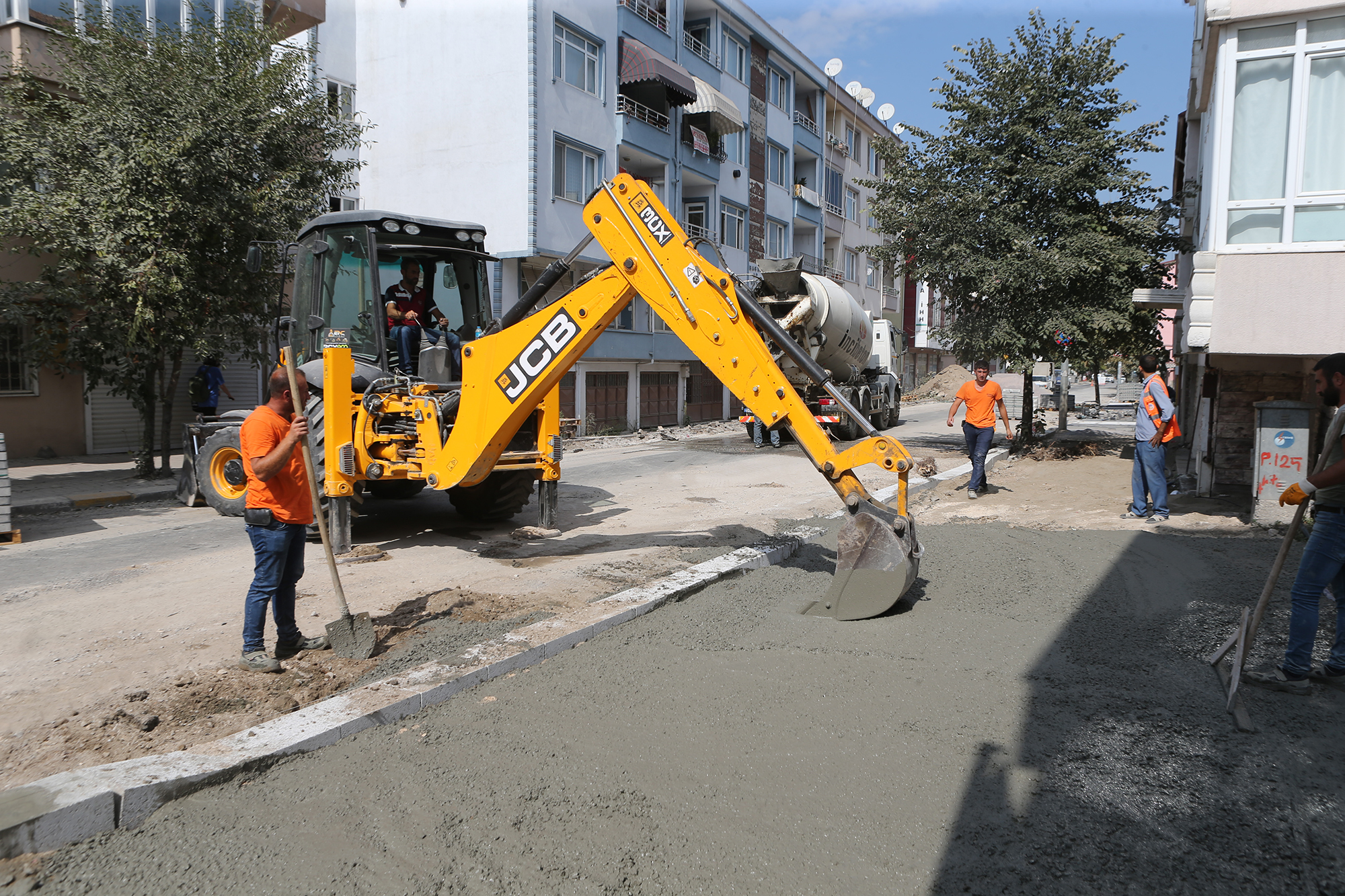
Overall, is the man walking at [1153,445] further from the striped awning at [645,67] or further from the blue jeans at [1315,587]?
the striped awning at [645,67]

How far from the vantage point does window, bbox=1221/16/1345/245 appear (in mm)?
9000

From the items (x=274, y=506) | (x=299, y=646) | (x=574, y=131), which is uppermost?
(x=574, y=131)

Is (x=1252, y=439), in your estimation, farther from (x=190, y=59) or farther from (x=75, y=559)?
(x=190, y=59)

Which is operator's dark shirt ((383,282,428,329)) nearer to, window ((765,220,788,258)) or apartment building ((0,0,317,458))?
apartment building ((0,0,317,458))

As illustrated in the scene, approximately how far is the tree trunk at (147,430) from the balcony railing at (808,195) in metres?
28.2

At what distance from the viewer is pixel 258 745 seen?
3660 millimetres

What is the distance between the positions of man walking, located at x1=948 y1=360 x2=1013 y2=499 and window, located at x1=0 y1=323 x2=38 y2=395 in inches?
591

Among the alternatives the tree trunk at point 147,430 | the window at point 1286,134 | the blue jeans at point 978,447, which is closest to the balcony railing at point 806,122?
the blue jeans at point 978,447

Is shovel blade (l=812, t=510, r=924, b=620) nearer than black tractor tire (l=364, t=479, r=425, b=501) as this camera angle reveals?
Yes

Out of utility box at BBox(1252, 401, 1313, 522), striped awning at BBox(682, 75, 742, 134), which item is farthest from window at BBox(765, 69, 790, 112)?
utility box at BBox(1252, 401, 1313, 522)

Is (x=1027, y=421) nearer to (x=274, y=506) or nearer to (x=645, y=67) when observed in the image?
(x=645, y=67)

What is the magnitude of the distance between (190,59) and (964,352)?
45.3ft

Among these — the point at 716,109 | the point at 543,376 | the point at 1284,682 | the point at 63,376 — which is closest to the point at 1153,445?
the point at 1284,682

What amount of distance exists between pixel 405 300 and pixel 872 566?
17.3 ft
